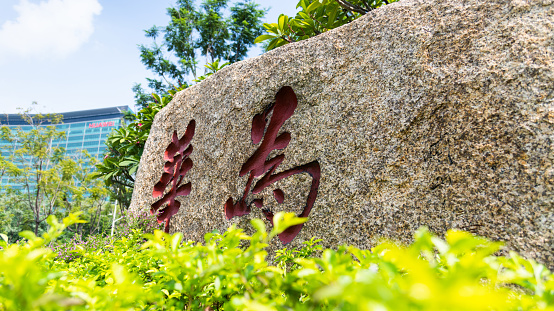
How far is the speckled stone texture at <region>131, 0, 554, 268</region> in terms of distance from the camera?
1570mm

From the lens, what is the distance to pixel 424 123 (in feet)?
6.20

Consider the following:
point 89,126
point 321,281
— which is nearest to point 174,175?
point 321,281

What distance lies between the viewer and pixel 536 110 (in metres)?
1.58

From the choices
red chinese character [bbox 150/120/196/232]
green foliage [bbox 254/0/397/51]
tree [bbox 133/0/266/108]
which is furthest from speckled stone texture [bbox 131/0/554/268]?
tree [bbox 133/0/266/108]

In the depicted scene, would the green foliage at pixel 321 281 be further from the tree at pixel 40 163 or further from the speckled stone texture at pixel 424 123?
the tree at pixel 40 163

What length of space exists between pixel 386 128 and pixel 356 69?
0.52m

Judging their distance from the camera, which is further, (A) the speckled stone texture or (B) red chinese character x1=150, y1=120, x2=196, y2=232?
(B) red chinese character x1=150, y1=120, x2=196, y2=232

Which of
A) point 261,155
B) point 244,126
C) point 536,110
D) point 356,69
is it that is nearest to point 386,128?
point 356,69

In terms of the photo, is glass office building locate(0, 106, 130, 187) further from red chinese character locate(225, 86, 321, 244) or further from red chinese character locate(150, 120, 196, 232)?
red chinese character locate(225, 86, 321, 244)

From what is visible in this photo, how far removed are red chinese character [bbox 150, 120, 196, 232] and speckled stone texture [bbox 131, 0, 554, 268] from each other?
812mm

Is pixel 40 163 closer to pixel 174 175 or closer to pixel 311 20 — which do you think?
pixel 174 175

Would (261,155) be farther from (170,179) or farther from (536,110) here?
(536,110)

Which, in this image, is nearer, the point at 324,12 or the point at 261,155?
the point at 261,155

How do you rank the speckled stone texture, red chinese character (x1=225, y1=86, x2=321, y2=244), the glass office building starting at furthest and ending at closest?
the glass office building < red chinese character (x1=225, y1=86, x2=321, y2=244) < the speckled stone texture
